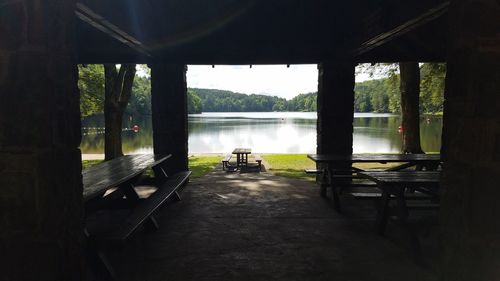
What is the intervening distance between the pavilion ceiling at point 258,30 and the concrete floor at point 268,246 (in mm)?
2825

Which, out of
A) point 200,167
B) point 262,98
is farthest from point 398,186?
point 262,98

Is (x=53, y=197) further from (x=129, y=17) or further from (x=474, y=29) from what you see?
(x=129, y=17)

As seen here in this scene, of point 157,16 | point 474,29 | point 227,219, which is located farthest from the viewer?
point 157,16

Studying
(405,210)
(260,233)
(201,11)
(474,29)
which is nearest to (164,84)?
(201,11)

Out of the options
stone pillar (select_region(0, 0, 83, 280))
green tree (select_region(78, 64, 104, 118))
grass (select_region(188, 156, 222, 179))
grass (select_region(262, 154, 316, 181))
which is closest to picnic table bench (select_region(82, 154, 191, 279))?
stone pillar (select_region(0, 0, 83, 280))

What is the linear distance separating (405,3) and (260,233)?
11.8 ft

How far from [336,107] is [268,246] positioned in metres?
4.26

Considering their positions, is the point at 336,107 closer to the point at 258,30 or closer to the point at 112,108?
the point at 258,30

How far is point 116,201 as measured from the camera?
13.7ft

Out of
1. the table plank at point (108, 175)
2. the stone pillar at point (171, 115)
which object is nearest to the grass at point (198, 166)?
the stone pillar at point (171, 115)

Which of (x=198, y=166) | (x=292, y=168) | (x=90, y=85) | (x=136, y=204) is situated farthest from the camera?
(x=90, y=85)

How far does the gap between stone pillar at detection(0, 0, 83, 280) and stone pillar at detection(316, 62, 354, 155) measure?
5.57m

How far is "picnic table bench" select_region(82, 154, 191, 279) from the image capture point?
2.66m

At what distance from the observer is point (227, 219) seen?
437cm
